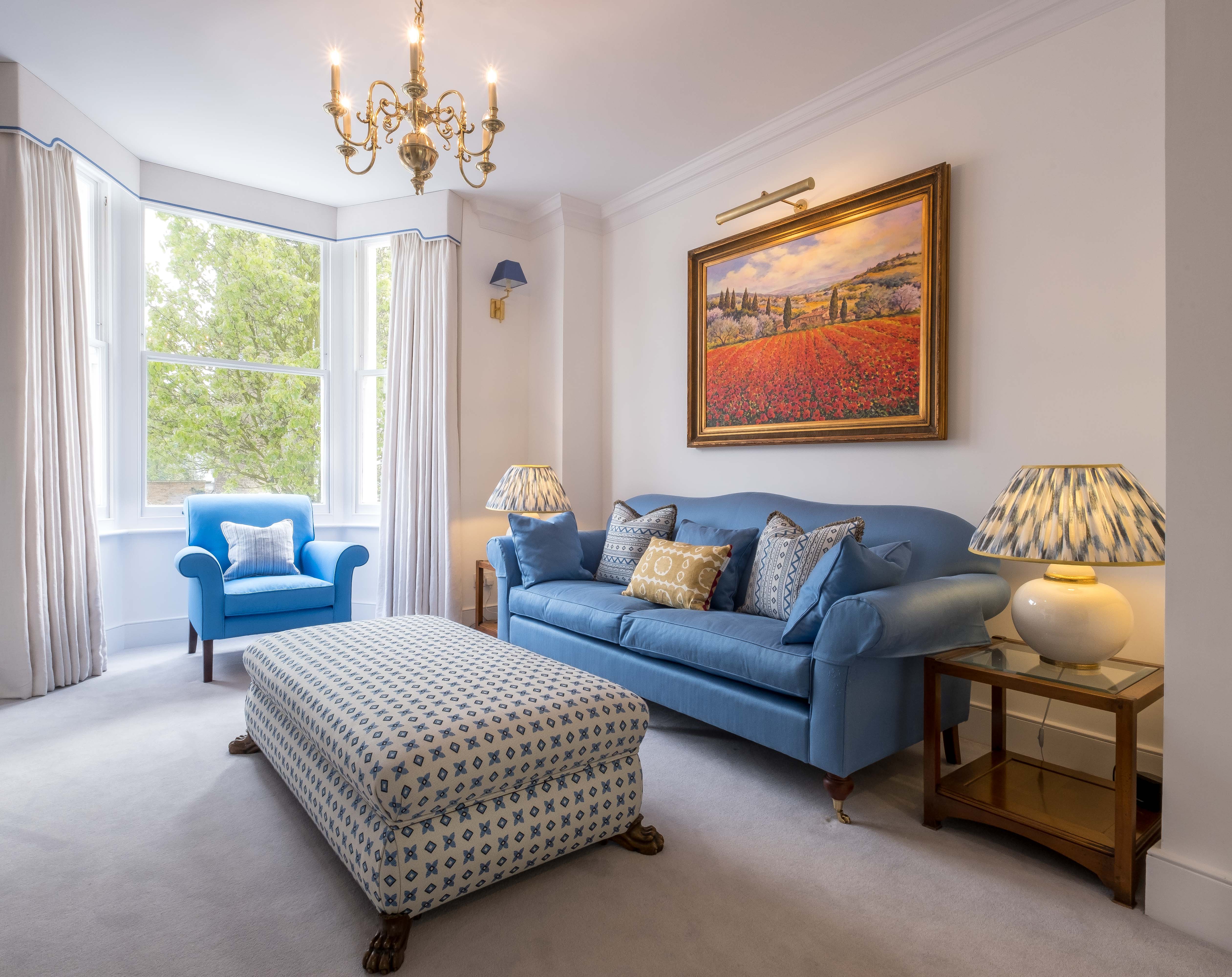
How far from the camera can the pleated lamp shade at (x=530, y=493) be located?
4.02 m

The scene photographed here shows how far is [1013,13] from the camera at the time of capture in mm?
2586

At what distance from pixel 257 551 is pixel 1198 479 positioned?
413cm

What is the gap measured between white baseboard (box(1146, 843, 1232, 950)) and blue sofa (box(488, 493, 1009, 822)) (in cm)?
71

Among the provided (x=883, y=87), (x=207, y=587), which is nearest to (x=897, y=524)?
(x=883, y=87)

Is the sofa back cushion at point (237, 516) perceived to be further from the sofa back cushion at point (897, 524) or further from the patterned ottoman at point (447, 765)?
the sofa back cushion at point (897, 524)

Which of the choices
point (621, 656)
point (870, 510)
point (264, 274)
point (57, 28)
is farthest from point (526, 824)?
point (264, 274)

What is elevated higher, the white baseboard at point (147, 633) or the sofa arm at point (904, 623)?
the sofa arm at point (904, 623)

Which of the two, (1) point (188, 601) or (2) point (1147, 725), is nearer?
(2) point (1147, 725)

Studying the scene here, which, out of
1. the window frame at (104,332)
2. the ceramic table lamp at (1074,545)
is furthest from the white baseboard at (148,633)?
the ceramic table lamp at (1074,545)

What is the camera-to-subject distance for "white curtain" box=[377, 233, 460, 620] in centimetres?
448

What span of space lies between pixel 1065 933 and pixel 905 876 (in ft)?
1.18

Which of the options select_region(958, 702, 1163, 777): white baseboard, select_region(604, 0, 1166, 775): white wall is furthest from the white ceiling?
select_region(958, 702, 1163, 777): white baseboard

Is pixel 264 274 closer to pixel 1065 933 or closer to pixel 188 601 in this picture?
pixel 188 601

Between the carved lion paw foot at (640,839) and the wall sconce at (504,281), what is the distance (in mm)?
3517
